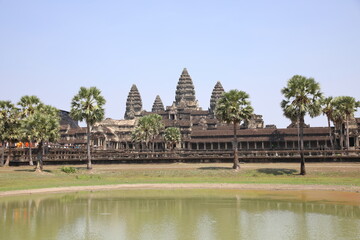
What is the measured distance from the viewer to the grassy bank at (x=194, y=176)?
57875mm

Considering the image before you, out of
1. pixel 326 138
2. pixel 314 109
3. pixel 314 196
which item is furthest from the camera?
pixel 326 138

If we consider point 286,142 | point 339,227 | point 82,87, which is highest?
point 82,87

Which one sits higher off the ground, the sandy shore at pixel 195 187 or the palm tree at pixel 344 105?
the palm tree at pixel 344 105

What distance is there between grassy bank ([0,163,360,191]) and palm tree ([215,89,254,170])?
437 centimetres

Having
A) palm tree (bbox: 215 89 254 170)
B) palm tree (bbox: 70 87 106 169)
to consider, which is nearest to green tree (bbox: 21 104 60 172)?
palm tree (bbox: 70 87 106 169)

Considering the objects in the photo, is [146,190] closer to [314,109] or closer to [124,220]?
[124,220]

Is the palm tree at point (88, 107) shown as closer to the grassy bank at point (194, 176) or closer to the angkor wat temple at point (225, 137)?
the grassy bank at point (194, 176)

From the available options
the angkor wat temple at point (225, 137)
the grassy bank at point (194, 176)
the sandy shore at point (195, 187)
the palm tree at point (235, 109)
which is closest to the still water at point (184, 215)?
the sandy shore at point (195, 187)

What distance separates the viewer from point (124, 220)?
33719 millimetres

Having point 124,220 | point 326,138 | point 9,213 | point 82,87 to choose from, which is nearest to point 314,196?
point 124,220

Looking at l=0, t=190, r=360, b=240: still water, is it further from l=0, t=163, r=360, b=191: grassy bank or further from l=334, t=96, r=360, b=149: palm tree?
l=334, t=96, r=360, b=149: palm tree

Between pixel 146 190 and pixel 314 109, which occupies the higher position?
pixel 314 109

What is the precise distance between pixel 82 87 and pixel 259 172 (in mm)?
29842

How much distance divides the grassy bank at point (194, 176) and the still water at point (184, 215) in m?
8.76
